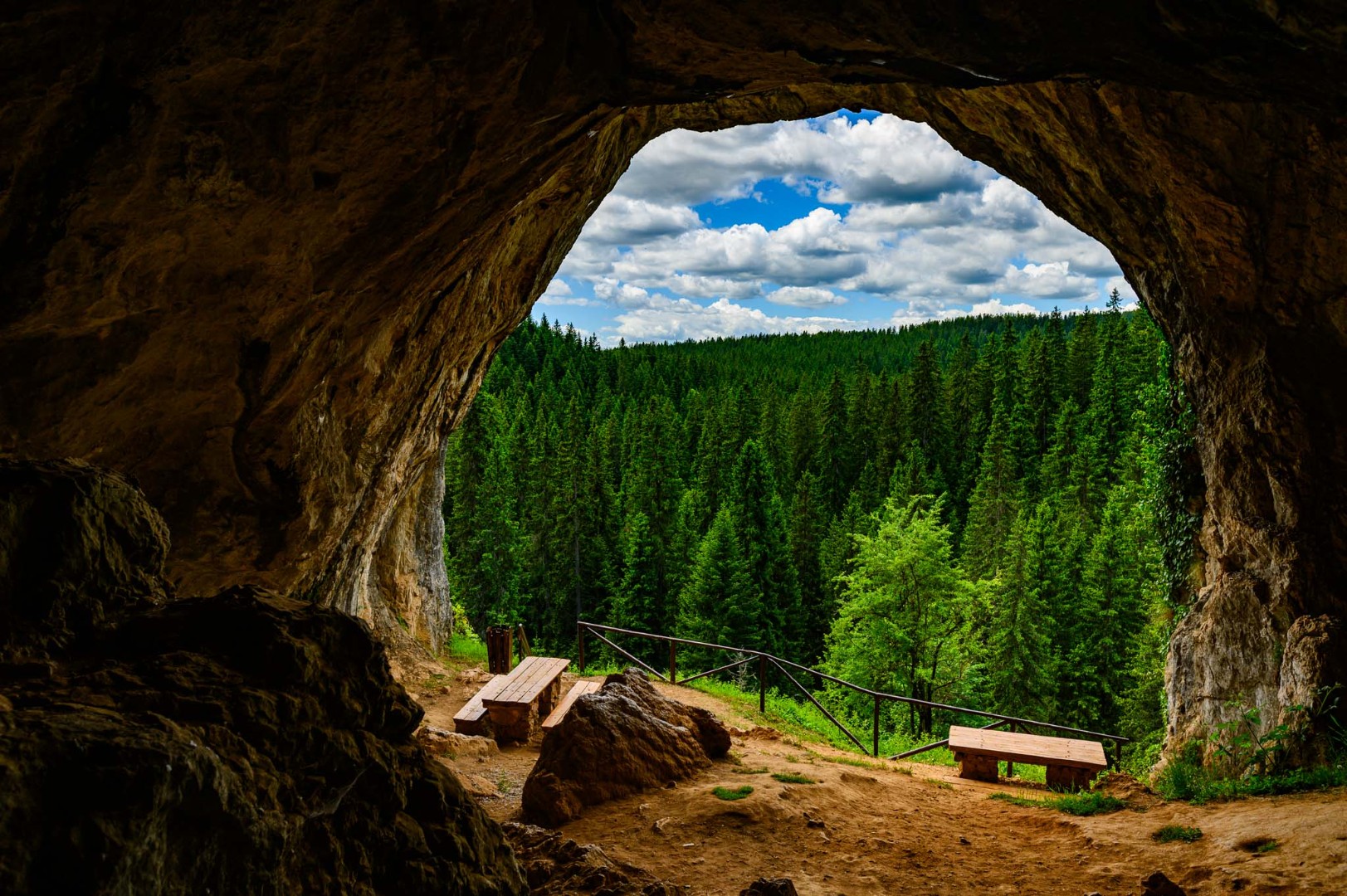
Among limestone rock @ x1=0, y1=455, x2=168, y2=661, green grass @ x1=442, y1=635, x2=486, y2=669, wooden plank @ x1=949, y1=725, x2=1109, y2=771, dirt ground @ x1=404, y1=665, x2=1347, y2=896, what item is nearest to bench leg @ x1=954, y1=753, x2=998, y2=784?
wooden plank @ x1=949, y1=725, x2=1109, y2=771

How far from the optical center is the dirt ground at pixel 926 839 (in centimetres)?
588

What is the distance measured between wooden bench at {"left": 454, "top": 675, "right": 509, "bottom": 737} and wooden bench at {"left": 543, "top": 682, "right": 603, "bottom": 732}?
822 mm

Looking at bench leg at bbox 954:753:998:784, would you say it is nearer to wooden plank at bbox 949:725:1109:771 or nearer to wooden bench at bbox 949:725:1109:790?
wooden bench at bbox 949:725:1109:790

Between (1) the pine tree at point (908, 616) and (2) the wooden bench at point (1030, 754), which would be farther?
(1) the pine tree at point (908, 616)

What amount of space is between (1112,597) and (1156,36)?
36269 mm

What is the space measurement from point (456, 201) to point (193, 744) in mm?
5412

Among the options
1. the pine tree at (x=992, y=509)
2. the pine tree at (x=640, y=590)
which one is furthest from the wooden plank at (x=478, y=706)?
the pine tree at (x=992, y=509)

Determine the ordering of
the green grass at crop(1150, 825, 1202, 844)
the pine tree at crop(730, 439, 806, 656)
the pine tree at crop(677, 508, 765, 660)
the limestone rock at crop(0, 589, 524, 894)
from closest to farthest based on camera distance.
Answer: the limestone rock at crop(0, 589, 524, 894), the green grass at crop(1150, 825, 1202, 844), the pine tree at crop(677, 508, 765, 660), the pine tree at crop(730, 439, 806, 656)

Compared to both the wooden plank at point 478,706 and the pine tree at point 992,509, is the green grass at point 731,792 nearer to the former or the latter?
the wooden plank at point 478,706

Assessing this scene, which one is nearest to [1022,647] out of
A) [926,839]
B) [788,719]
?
[788,719]

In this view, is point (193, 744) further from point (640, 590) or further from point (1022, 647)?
point (640, 590)

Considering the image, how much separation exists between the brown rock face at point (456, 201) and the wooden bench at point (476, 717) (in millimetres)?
2554

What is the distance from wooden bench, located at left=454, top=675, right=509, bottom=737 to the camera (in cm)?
1081

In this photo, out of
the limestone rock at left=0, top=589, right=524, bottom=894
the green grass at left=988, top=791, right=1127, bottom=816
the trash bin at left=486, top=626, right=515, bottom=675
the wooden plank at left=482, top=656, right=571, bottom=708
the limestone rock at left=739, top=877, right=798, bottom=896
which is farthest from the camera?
the trash bin at left=486, top=626, right=515, bottom=675
